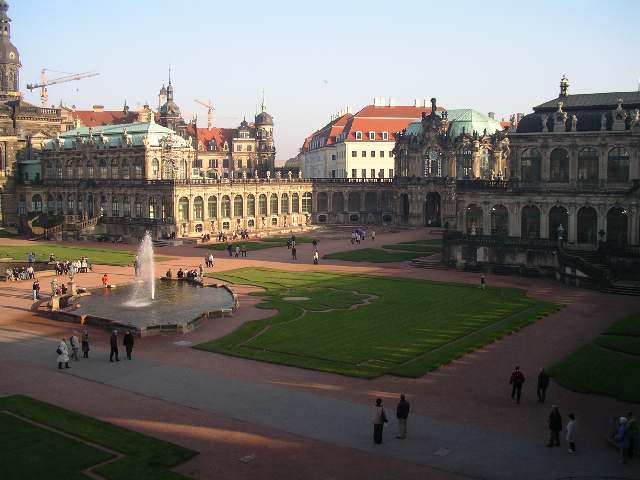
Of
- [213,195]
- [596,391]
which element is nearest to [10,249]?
[213,195]

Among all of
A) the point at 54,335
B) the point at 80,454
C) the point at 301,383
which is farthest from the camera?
the point at 54,335

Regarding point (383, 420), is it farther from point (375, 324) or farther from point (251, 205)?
point (251, 205)

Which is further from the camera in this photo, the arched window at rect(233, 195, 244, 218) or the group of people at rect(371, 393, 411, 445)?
the arched window at rect(233, 195, 244, 218)

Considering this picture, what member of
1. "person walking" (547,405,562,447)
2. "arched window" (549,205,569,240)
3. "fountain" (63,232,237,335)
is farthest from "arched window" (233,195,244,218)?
"person walking" (547,405,562,447)

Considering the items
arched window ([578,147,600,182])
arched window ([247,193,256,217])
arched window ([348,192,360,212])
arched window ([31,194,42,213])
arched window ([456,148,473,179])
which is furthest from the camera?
arched window ([348,192,360,212])

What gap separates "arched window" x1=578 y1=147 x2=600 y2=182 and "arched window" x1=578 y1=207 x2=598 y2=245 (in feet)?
13.1

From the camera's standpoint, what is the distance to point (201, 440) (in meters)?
31.4

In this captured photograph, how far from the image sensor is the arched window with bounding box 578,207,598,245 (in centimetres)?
8114

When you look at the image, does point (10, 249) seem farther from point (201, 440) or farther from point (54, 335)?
point (201, 440)

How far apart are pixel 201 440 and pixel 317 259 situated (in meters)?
58.2

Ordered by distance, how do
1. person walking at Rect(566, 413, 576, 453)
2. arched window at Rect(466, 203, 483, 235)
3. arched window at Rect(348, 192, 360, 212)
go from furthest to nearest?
arched window at Rect(348, 192, 360, 212)
arched window at Rect(466, 203, 483, 235)
person walking at Rect(566, 413, 576, 453)

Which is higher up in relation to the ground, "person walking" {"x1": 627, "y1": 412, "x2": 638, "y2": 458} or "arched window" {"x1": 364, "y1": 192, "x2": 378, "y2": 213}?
"arched window" {"x1": 364, "y1": 192, "x2": 378, "y2": 213}

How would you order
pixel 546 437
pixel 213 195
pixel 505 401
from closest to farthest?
pixel 546 437
pixel 505 401
pixel 213 195

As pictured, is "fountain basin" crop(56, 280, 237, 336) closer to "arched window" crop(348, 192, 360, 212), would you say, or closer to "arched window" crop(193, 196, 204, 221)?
"arched window" crop(193, 196, 204, 221)
